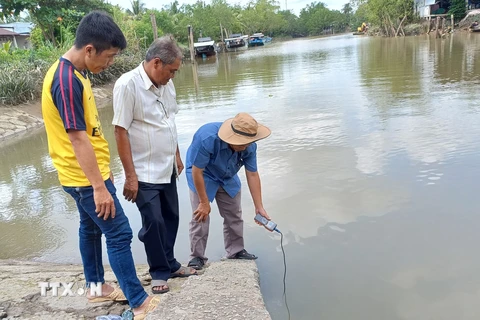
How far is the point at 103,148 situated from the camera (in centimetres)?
225

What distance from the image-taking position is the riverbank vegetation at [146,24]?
38.5ft

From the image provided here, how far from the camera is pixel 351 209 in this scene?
4.12 metres

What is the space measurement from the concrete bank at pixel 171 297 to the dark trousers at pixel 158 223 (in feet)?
0.58

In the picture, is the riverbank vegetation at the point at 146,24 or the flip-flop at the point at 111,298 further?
the riverbank vegetation at the point at 146,24

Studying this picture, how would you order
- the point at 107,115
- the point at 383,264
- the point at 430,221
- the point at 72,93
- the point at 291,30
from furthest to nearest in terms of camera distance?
the point at 291,30, the point at 107,115, the point at 430,221, the point at 383,264, the point at 72,93

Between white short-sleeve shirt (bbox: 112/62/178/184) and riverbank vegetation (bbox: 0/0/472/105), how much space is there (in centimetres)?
921

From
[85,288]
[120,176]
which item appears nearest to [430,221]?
[85,288]

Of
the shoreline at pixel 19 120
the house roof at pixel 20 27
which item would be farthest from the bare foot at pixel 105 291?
the house roof at pixel 20 27

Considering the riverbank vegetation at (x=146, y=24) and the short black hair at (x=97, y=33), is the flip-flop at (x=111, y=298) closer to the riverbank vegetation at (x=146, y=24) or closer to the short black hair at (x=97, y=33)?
the short black hair at (x=97, y=33)

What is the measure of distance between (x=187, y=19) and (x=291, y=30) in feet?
195

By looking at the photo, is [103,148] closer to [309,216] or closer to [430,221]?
[309,216]

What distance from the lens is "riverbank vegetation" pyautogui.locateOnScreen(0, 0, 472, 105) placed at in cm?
1173

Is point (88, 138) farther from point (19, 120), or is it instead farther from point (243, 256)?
point (19, 120)

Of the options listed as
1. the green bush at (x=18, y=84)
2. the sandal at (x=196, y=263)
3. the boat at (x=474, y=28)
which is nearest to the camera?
the sandal at (x=196, y=263)
